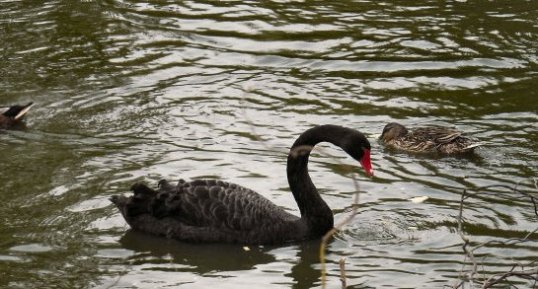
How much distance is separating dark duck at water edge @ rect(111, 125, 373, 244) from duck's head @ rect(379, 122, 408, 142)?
2.37 metres

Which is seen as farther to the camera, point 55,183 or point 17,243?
point 55,183

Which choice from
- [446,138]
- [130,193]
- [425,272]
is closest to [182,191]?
[130,193]

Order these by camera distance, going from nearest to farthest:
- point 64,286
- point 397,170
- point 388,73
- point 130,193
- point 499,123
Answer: point 64,286, point 130,193, point 397,170, point 499,123, point 388,73

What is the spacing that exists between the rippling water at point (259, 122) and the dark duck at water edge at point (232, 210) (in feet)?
0.48

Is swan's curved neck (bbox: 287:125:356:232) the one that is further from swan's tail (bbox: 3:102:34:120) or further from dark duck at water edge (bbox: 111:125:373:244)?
swan's tail (bbox: 3:102:34:120)

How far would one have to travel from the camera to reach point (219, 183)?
9781 mm

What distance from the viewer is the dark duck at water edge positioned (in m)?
9.62

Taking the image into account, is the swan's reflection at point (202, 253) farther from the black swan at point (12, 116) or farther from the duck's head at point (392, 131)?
the black swan at point (12, 116)

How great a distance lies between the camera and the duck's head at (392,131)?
12031mm

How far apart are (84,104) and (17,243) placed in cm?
404

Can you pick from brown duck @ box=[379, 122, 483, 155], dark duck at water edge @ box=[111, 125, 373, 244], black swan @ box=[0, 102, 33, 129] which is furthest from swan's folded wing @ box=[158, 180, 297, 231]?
black swan @ box=[0, 102, 33, 129]

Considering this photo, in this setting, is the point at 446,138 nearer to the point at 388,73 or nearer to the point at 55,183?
the point at 388,73

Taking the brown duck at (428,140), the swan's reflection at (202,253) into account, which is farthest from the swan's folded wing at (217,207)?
the brown duck at (428,140)

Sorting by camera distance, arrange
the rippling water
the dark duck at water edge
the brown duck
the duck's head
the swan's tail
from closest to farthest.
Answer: the rippling water
the dark duck at water edge
the brown duck
the duck's head
the swan's tail
